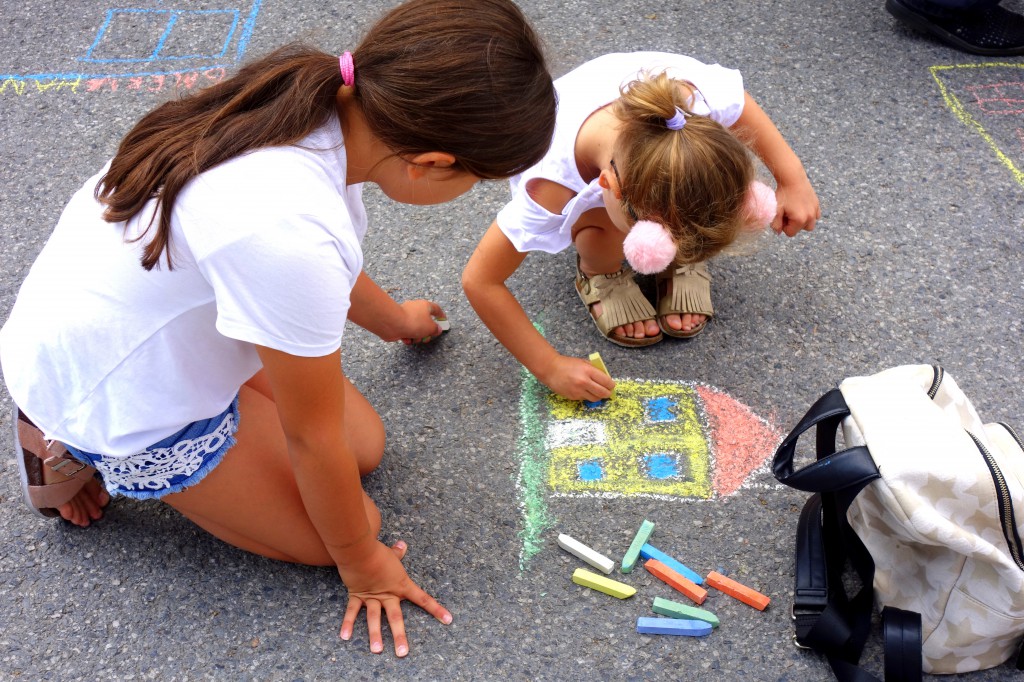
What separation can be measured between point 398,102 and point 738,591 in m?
1.16

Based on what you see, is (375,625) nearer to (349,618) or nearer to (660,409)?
(349,618)

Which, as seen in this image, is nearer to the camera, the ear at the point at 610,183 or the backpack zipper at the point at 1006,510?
the backpack zipper at the point at 1006,510

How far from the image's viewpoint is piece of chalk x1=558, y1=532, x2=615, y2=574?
177cm

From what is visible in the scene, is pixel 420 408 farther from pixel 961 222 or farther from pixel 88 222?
pixel 961 222

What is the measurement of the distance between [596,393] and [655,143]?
649 mm

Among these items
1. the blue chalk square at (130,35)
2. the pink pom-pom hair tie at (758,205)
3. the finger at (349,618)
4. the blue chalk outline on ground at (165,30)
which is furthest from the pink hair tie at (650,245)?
the blue chalk square at (130,35)

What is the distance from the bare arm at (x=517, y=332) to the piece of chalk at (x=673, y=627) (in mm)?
578

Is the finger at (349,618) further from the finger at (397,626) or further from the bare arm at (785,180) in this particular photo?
the bare arm at (785,180)

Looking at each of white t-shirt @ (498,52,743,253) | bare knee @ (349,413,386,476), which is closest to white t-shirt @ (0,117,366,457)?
bare knee @ (349,413,386,476)

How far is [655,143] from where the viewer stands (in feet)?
5.51

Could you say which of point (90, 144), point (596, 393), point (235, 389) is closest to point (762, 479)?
point (596, 393)

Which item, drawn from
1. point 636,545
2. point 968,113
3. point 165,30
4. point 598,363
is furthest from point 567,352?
point 165,30

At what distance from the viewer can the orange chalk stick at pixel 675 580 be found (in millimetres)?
1716

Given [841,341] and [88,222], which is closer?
[88,222]
